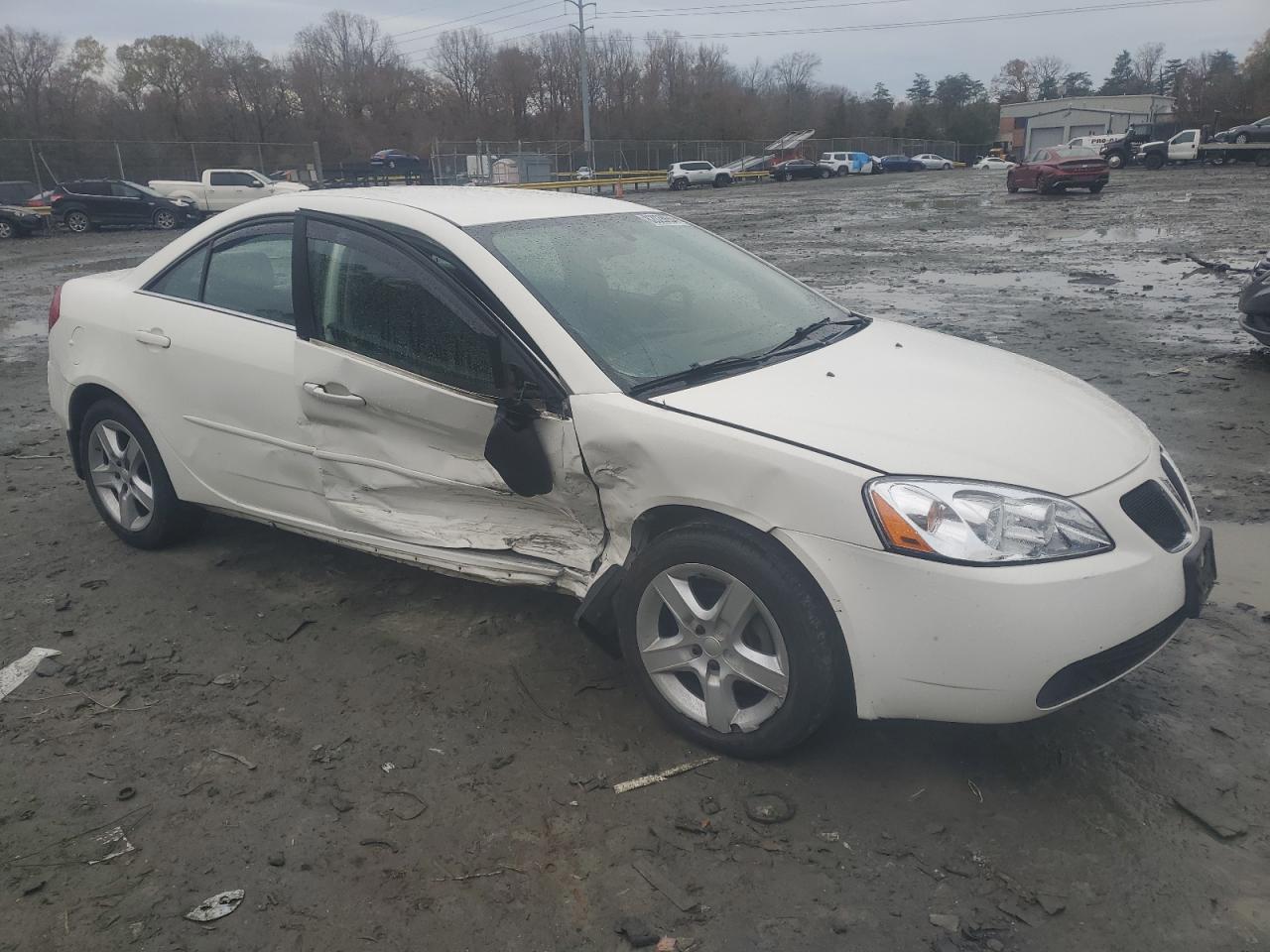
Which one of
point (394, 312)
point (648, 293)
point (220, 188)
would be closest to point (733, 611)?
point (648, 293)

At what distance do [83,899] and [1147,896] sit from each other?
105 inches

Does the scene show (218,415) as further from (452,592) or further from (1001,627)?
(1001,627)

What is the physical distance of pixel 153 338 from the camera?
4223mm

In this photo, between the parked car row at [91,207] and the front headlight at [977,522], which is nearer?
the front headlight at [977,522]

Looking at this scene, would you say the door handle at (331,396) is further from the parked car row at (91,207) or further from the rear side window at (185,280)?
the parked car row at (91,207)

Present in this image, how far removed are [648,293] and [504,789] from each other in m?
1.82

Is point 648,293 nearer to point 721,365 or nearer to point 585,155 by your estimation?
point 721,365

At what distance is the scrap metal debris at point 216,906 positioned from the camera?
2.38m

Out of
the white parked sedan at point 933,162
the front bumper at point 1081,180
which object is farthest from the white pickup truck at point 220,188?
the white parked sedan at point 933,162

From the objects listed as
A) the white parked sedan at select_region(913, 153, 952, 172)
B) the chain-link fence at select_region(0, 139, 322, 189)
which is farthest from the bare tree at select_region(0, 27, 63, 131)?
the white parked sedan at select_region(913, 153, 952, 172)

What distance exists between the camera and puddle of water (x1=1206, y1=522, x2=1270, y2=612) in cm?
383

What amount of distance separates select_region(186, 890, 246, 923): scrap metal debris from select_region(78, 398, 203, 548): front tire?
2425 millimetres

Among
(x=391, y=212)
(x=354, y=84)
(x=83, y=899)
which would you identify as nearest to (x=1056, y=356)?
(x=391, y=212)

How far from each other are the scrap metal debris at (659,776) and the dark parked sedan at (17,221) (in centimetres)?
2971
